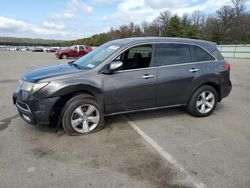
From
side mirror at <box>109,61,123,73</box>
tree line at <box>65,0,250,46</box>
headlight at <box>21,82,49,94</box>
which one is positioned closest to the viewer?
headlight at <box>21,82,49,94</box>

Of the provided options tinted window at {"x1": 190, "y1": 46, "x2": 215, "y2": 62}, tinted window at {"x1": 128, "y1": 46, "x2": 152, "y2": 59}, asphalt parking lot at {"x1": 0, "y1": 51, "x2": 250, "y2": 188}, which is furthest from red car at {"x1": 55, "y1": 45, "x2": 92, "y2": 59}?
tinted window at {"x1": 190, "y1": 46, "x2": 215, "y2": 62}

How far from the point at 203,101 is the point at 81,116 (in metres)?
2.83

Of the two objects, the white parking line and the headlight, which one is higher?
the headlight

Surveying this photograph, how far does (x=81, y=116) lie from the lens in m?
4.70

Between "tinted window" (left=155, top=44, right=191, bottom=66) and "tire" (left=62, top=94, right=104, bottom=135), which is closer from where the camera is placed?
"tire" (left=62, top=94, right=104, bottom=135)

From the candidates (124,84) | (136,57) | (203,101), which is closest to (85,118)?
(124,84)

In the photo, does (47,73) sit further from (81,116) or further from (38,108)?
(81,116)

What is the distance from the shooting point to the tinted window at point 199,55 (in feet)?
18.7

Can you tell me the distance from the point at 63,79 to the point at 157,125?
83.0 inches

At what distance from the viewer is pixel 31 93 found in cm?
441

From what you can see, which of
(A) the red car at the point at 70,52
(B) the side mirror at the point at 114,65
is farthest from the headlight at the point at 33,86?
(A) the red car at the point at 70,52

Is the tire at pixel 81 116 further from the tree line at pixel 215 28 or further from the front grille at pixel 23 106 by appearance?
the tree line at pixel 215 28

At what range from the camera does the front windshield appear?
5027 millimetres

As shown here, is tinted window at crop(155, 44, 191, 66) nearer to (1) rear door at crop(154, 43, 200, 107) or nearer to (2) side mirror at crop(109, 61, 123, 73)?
(1) rear door at crop(154, 43, 200, 107)
